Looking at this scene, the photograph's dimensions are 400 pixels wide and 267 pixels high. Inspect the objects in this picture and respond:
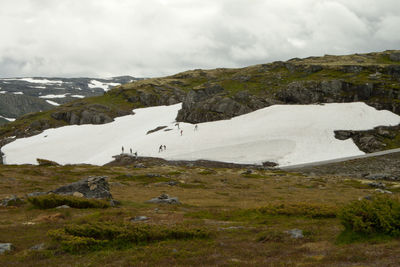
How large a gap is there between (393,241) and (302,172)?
54.0m

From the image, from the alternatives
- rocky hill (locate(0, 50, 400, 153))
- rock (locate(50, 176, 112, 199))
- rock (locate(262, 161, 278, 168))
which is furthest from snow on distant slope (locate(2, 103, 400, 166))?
rock (locate(50, 176, 112, 199))

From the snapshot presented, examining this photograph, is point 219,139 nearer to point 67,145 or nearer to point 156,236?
point 67,145

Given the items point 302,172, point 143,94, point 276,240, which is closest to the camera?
point 276,240

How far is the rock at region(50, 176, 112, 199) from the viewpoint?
101ft

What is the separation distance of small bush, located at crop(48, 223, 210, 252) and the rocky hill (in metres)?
82.9

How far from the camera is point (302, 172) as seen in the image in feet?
213

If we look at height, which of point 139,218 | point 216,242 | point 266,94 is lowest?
point 139,218

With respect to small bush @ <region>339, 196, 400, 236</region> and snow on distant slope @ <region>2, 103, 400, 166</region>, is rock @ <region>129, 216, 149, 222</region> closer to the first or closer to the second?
small bush @ <region>339, 196, 400, 236</region>

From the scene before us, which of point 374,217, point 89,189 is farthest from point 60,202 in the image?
point 374,217

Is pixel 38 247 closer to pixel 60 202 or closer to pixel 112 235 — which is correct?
pixel 112 235

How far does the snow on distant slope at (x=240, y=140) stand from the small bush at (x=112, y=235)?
6091cm

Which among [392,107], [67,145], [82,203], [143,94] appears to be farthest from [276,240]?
[143,94]

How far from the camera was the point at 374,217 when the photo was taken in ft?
47.2

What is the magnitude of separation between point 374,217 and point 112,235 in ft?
43.2
